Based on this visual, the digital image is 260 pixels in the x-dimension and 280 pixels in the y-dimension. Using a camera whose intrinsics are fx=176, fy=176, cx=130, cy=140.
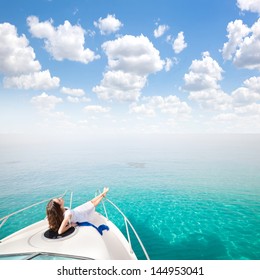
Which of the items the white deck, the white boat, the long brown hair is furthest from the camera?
the long brown hair

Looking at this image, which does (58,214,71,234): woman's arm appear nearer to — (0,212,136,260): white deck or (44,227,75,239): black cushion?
(44,227,75,239): black cushion

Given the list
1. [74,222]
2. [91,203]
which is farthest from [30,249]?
[91,203]

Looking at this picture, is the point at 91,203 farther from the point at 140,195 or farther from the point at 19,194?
the point at 19,194

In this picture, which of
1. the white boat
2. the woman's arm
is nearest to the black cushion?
the white boat

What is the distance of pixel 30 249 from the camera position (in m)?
4.80

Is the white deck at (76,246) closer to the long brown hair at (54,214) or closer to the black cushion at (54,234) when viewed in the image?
the black cushion at (54,234)

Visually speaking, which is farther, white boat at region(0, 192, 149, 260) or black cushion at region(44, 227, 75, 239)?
black cushion at region(44, 227, 75, 239)

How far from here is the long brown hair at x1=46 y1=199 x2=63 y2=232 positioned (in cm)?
505

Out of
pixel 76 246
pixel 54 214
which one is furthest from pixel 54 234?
pixel 76 246

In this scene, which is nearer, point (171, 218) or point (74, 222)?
point (74, 222)

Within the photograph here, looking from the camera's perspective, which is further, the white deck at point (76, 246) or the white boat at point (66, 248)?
the white deck at point (76, 246)

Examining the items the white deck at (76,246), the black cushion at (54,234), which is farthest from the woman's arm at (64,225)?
the white deck at (76,246)

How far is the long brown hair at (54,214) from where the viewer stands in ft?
16.6
